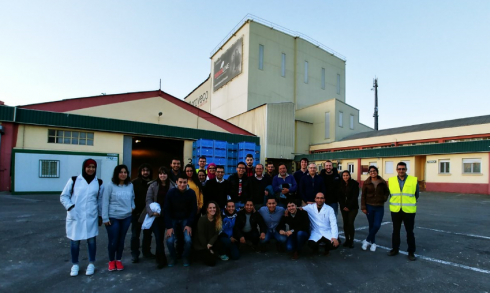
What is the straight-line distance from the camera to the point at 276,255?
5.04 m

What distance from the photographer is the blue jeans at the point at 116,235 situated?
13.8 ft

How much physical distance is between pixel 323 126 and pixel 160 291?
2844 centimetres

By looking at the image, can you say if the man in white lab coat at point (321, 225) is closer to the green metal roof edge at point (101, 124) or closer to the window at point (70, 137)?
the green metal roof edge at point (101, 124)

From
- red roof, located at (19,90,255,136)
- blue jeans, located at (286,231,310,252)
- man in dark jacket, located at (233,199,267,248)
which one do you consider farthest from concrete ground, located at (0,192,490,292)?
red roof, located at (19,90,255,136)

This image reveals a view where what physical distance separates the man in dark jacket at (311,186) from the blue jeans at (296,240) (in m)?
0.92

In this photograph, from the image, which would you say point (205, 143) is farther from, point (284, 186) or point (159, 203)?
point (159, 203)

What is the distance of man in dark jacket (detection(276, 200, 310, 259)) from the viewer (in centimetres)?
492

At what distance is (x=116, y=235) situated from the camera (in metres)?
4.23

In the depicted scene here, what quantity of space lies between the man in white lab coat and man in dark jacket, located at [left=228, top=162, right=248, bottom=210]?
1281 millimetres

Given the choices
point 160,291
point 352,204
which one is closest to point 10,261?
point 160,291

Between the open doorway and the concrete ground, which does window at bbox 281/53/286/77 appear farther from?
the concrete ground

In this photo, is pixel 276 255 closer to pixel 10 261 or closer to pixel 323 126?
pixel 10 261

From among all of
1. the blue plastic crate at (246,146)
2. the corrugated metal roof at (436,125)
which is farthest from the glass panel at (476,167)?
the blue plastic crate at (246,146)

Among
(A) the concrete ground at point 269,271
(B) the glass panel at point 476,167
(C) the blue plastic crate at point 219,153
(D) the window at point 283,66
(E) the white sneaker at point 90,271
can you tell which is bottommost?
(A) the concrete ground at point 269,271
